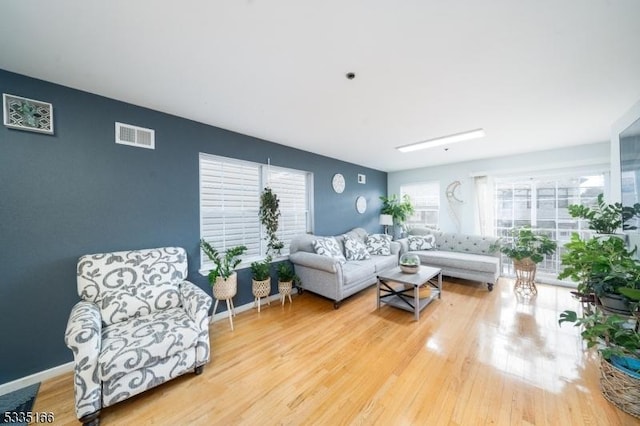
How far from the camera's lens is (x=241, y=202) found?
10.2 ft

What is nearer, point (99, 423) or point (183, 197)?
point (99, 423)

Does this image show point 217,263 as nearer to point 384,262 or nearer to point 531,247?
point 384,262

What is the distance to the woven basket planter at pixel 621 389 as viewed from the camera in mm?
1403

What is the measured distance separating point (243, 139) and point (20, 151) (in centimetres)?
194

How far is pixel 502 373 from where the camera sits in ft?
5.83

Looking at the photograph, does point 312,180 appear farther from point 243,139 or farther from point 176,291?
point 176,291

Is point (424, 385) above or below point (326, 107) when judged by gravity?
below

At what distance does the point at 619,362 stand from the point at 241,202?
3.79m

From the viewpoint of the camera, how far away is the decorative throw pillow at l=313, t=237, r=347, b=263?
3.31 meters

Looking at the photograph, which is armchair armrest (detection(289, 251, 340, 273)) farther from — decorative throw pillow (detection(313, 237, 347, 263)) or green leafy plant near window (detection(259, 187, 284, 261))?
green leafy plant near window (detection(259, 187, 284, 261))

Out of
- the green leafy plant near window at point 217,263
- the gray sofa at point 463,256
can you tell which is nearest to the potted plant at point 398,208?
the gray sofa at point 463,256

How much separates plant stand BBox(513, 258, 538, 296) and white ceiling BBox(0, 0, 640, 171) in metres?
2.02

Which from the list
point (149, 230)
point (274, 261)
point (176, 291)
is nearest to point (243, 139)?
point (149, 230)

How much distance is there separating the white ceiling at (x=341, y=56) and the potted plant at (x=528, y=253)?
64.9 inches
